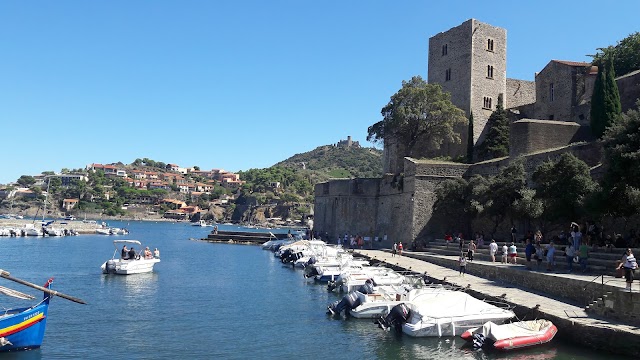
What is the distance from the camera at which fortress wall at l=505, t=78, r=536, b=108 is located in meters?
46.1

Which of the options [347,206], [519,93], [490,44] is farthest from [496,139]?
[347,206]

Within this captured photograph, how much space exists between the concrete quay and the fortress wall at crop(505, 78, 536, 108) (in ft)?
90.7

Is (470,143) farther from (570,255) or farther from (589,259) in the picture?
(570,255)

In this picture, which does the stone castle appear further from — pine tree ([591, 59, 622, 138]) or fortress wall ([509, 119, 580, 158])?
pine tree ([591, 59, 622, 138])

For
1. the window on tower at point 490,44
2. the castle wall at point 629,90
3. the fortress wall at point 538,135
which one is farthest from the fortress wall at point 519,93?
the fortress wall at point 538,135

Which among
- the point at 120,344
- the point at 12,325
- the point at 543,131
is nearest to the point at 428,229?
the point at 543,131

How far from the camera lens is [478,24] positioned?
43.3m

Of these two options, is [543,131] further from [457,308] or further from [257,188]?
[257,188]

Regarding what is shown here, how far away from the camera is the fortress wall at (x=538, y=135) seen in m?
29.7

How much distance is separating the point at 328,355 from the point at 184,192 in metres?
187

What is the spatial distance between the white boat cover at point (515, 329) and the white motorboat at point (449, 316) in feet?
2.63

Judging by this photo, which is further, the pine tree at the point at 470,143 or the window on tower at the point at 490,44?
the window on tower at the point at 490,44

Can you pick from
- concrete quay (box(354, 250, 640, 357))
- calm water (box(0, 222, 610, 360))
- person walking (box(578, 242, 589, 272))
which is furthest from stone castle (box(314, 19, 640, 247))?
calm water (box(0, 222, 610, 360))

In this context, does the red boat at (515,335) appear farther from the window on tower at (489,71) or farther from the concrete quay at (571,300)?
the window on tower at (489,71)
